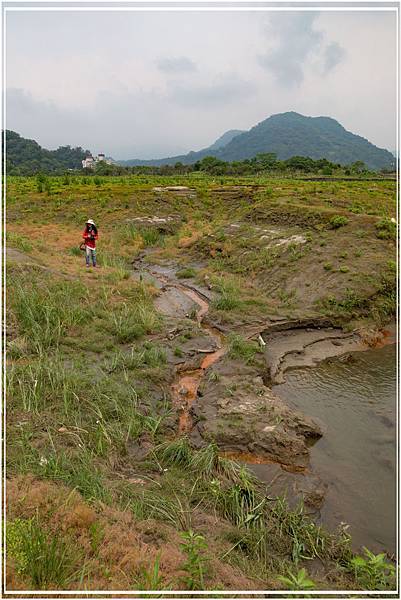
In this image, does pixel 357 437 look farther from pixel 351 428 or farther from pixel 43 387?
pixel 43 387

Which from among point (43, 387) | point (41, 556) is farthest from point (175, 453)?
point (41, 556)

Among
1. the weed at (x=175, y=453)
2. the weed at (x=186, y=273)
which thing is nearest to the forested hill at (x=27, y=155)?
the weed at (x=186, y=273)

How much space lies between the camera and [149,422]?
646 cm

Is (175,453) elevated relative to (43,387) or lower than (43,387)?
lower

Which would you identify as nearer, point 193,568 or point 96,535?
point 193,568

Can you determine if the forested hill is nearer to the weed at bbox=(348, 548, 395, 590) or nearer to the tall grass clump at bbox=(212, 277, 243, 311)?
the tall grass clump at bbox=(212, 277, 243, 311)

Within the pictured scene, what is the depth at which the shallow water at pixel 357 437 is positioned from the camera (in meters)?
5.30

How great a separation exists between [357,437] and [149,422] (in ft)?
11.9

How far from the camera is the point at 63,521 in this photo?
3.73m

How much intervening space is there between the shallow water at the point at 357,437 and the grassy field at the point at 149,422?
0.55 metres

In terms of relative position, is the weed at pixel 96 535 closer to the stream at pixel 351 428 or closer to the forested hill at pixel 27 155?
the stream at pixel 351 428

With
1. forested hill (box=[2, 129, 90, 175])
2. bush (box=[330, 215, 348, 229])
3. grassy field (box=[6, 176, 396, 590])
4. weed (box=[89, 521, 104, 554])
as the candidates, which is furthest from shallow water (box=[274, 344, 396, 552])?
forested hill (box=[2, 129, 90, 175])

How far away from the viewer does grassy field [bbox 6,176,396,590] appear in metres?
3.57
